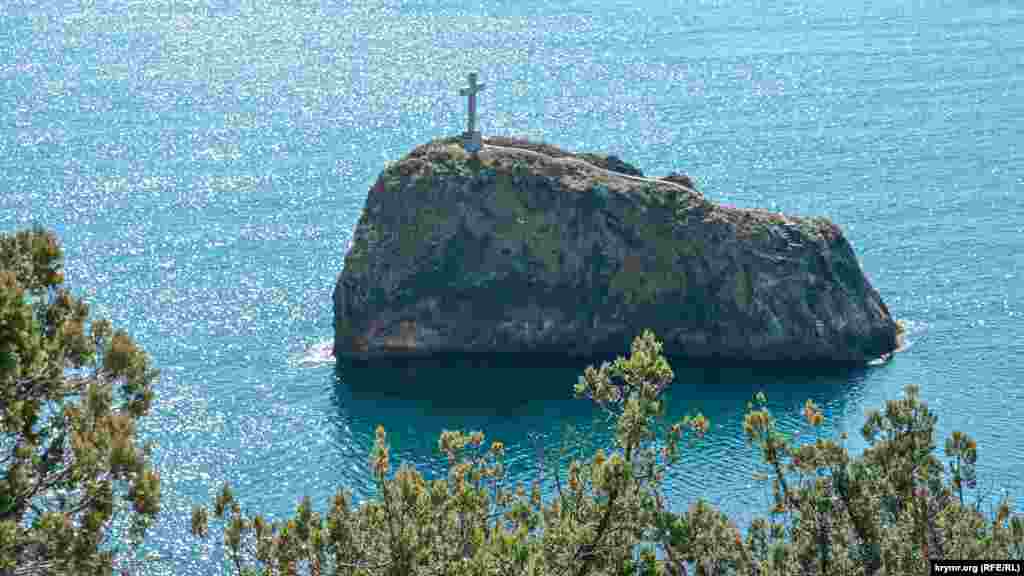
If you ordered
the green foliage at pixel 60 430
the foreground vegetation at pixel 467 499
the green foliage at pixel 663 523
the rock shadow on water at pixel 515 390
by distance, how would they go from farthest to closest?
the rock shadow on water at pixel 515 390 < the green foliage at pixel 663 523 < the foreground vegetation at pixel 467 499 < the green foliage at pixel 60 430

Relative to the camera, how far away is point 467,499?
3347 cm

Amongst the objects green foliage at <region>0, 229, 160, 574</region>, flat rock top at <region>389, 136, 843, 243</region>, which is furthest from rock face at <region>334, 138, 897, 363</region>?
green foliage at <region>0, 229, 160, 574</region>

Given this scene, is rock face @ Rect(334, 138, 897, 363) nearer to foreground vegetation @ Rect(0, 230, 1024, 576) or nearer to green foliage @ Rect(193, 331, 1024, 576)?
foreground vegetation @ Rect(0, 230, 1024, 576)

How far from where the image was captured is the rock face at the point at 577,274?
99.5 meters

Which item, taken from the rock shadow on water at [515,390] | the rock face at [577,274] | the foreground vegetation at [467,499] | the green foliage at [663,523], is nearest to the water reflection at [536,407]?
the rock shadow on water at [515,390]

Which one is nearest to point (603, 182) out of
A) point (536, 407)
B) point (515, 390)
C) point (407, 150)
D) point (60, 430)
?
point (515, 390)

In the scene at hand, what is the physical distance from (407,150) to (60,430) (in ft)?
382

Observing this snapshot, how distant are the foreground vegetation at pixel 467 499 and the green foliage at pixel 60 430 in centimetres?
4

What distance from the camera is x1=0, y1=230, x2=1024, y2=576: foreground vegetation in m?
26.7

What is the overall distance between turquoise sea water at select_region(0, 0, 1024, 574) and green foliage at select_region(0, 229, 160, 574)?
41.9 metres

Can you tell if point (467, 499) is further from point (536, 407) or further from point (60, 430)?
point (536, 407)

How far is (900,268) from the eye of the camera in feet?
367

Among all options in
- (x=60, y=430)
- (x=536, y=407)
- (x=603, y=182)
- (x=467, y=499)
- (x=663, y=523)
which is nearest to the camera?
(x=60, y=430)

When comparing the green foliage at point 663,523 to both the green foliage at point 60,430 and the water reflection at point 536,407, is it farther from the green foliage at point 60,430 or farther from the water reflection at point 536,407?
the water reflection at point 536,407
